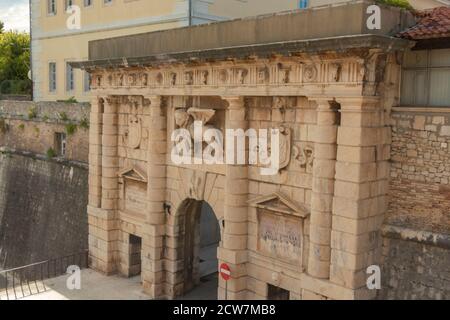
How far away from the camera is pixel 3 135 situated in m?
26.5

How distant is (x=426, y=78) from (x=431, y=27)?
0.92 m

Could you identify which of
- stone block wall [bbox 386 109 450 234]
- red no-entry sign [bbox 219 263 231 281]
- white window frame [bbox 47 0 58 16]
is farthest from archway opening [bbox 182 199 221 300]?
white window frame [bbox 47 0 58 16]

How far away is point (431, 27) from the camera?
9508 mm

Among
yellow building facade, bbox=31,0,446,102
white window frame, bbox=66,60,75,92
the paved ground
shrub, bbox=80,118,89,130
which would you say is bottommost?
the paved ground

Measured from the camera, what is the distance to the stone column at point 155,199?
1396 cm

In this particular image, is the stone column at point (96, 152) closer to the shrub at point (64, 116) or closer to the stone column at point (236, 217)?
the shrub at point (64, 116)

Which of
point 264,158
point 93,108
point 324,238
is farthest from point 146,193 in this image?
point 324,238

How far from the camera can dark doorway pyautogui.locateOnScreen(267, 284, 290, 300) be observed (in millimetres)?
11805

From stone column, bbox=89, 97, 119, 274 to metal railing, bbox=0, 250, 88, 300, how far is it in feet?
3.59

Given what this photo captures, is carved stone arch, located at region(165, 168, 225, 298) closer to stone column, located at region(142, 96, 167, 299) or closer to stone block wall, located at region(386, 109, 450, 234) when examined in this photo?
stone column, located at region(142, 96, 167, 299)

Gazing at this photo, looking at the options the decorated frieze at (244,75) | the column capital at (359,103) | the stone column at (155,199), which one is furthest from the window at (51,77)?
the column capital at (359,103)

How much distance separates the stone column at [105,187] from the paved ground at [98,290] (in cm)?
68

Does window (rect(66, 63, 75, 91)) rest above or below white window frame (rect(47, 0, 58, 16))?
below

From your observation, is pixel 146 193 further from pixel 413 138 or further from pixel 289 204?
pixel 413 138
